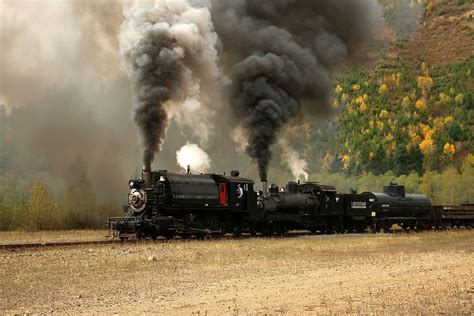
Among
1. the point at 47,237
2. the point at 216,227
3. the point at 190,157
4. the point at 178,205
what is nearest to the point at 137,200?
the point at 178,205

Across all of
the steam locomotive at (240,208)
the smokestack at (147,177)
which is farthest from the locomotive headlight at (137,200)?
the smokestack at (147,177)

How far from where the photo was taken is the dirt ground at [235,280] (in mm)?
12883

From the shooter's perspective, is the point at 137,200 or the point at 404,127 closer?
the point at 137,200

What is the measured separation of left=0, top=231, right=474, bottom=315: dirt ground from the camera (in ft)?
42.3

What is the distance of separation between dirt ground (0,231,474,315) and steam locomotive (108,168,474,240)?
11.2ft

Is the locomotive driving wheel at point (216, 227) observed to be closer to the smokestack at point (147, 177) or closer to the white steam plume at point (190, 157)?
the smokestack at point (147, 177)

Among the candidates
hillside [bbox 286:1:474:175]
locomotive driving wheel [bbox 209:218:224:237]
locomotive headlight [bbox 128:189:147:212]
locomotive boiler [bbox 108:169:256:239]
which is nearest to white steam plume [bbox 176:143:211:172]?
locomotive boiler [bbox 108:169:256:239]

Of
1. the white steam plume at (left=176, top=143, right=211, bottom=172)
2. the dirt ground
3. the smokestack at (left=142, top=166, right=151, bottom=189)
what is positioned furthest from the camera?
the white steam plume at (left=176, top=143, right=211, bottom=172)

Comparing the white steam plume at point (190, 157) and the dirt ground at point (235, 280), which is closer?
the dirt ground at point (235, 280)

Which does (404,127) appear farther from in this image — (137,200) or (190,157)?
(137,200)

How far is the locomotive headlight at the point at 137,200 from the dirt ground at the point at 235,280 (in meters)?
3.40

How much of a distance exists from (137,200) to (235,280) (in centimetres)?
1416

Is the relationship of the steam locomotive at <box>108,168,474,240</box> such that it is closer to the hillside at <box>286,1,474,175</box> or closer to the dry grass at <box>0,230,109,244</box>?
the dry grass at <box>0,230,109,244</box>

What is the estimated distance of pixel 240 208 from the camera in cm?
3375
